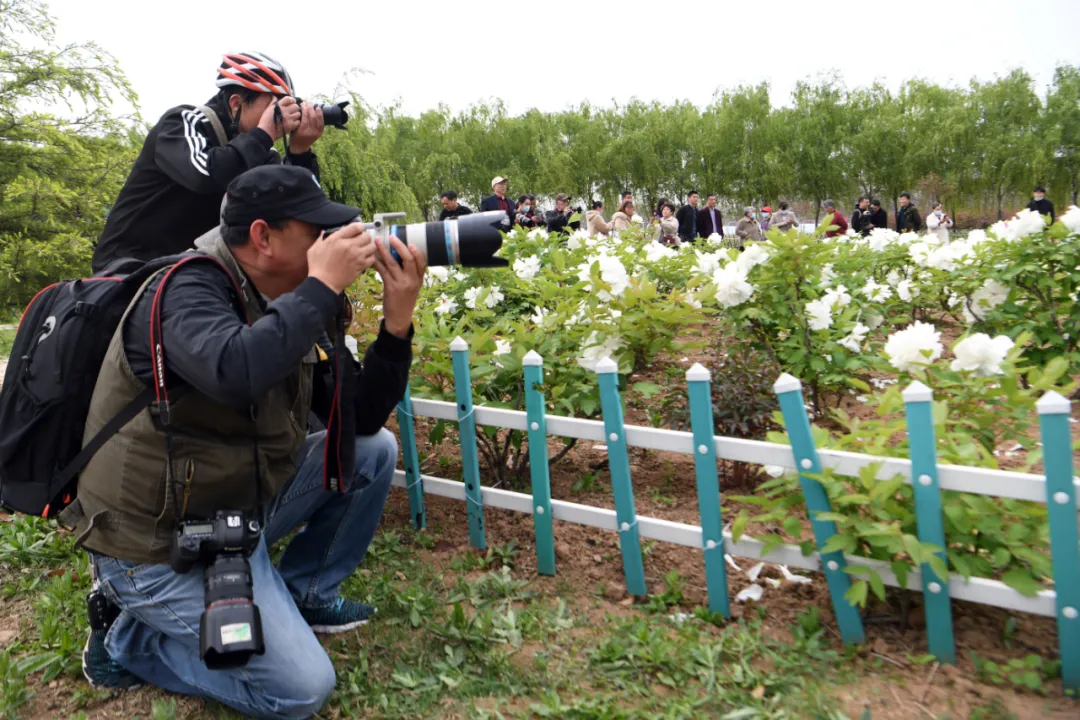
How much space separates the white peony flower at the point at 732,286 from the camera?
11.3 ft

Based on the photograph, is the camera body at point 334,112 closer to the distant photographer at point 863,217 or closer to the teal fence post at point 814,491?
the teal fence post at point 814,491

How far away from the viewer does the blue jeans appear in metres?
2.04

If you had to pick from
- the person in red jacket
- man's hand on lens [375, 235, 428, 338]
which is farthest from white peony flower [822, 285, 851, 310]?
man's hand on lens [375, 235, 428, 338]

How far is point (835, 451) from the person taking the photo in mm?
2201

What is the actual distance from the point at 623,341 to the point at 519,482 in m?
0.79

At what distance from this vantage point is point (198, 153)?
271 cm

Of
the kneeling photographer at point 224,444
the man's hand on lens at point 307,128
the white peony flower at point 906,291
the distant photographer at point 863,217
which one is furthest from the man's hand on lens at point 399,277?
the distant photographer at point 863,217

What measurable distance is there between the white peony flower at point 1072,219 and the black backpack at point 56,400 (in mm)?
4033

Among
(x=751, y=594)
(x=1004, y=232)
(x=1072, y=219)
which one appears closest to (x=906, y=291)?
(x=1004, y=232)

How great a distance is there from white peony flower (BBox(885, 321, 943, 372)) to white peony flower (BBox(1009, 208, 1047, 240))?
7.37ft

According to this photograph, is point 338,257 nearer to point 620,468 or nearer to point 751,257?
point 620,468

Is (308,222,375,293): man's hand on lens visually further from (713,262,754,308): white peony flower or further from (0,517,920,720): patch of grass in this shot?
(713,262,754,308): white peony flower

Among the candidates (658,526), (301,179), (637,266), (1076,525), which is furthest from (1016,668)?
(637,266)

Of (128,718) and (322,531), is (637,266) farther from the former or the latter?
(128,718)
